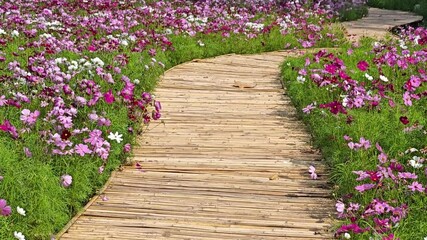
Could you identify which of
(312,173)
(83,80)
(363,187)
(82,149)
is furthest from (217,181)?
(83,80)

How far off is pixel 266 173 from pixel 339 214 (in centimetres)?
110

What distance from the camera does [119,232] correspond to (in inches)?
181

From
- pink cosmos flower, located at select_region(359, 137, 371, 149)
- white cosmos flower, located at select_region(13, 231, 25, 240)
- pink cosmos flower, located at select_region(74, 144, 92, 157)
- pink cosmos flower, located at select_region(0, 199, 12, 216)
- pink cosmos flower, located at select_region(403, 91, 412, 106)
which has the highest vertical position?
pink cosmos flower, located at select_region(0, 199, 12, 216)

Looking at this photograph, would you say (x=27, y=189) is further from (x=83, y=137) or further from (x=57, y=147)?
(x=83, y=137)

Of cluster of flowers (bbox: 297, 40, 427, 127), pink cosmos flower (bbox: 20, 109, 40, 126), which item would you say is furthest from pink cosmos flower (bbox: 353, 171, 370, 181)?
pink cosmos flower (bbox: 20, 109, 40, 126)

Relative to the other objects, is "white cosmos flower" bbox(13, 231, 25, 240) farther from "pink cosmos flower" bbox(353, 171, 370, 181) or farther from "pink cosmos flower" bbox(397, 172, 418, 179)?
"pink cosmos flower" bbox(397, 172, 418, 179)

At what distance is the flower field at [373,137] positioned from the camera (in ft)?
Answer: 15.0

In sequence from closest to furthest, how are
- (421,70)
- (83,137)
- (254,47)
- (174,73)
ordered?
1. (83,137)
2. (421,70)
3. (174,73)
4. (254,47)

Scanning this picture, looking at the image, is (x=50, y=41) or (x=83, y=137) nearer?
(x=83, y=137)

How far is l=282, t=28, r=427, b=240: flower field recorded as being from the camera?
15.0 ft

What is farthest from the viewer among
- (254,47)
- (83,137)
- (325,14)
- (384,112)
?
(325,14)

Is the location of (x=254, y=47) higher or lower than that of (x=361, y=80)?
lower

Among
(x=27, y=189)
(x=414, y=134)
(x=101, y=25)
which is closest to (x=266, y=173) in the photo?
(x=414, y=134)

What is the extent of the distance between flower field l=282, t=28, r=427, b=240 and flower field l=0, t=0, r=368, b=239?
1888 millimetres
